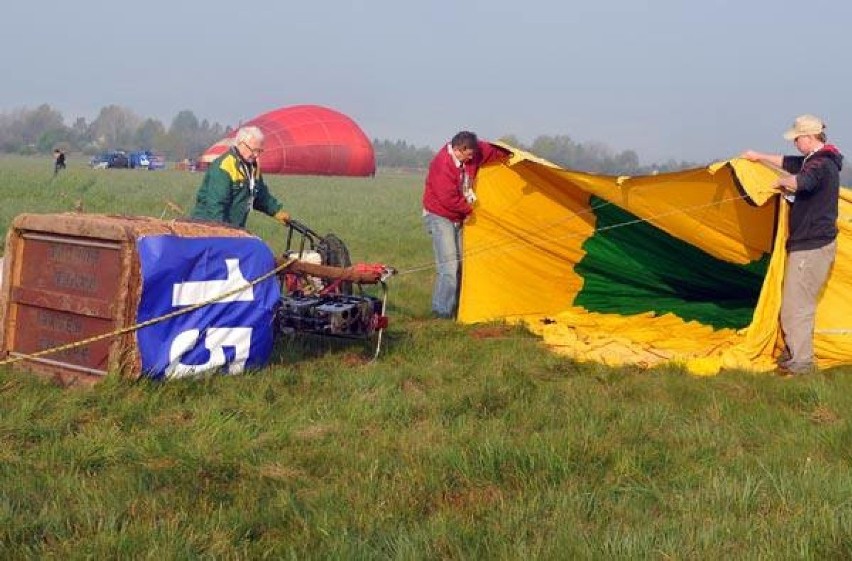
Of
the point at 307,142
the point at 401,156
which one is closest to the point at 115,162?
the point at 307,142

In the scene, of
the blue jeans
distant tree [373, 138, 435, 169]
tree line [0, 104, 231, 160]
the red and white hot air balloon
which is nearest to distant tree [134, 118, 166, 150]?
tree line [0, 104, 231, 160]

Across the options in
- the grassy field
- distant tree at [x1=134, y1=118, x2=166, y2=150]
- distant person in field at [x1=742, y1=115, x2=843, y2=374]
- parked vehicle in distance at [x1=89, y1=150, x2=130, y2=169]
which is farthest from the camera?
distant tree at [x1=134, y1=118, x2=166, y2=150]

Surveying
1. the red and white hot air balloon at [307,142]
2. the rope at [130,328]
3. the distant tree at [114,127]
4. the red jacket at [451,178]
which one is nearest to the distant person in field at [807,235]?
the red jacket at [451,178]

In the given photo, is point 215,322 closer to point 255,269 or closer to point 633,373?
point 255,269

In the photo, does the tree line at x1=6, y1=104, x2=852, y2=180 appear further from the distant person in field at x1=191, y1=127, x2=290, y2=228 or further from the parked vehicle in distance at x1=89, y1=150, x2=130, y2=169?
the distant person in field at x1=191, y1=127, x2=290, y2=228

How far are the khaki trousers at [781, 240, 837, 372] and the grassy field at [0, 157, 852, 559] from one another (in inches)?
8.7

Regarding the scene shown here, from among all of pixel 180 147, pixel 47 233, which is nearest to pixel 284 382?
pixel 47 233

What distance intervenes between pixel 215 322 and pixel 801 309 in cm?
383

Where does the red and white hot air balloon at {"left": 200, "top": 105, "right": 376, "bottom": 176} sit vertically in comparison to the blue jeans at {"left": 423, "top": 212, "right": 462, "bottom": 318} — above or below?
above

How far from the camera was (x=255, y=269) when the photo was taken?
5613 millimetres

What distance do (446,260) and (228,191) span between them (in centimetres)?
228

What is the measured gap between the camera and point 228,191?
21.8 feet

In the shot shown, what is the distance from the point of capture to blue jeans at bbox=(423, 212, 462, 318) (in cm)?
820

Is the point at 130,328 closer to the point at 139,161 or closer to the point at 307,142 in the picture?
the point at 307,142
